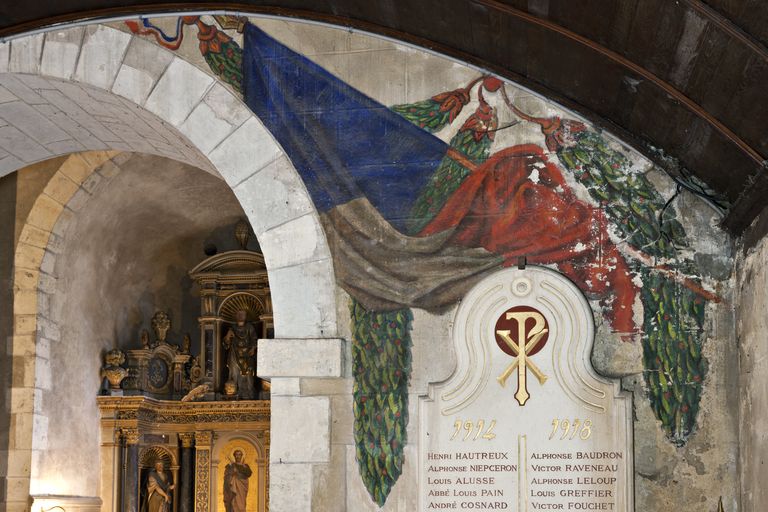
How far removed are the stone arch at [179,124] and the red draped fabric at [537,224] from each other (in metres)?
0.85

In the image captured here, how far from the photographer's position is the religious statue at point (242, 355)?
1340cm

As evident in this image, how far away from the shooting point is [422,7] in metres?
7.70

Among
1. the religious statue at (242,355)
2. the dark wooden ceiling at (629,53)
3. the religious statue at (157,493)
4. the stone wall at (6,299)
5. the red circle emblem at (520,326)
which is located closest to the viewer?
the dark wooden ceiling at (629,53)

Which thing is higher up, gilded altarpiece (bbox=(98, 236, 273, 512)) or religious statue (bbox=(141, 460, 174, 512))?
gilded altarpiece (bbox=(98, 236, 273, 512))

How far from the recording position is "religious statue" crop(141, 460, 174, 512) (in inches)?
515

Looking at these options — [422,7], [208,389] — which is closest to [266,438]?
[208,389]

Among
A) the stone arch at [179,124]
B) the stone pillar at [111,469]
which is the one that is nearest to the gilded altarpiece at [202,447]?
the stone pillar at [111,469]

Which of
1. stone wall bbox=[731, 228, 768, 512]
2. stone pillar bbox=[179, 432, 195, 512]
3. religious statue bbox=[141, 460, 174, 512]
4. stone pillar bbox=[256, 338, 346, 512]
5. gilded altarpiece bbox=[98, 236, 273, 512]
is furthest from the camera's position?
stone pillar bbox=[179, 432, 195, 512]

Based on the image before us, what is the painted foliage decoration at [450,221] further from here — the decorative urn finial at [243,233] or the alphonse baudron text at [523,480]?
the decorative urn finial at [243,233]

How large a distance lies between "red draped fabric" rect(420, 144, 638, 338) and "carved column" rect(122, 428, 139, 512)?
5.71 metres

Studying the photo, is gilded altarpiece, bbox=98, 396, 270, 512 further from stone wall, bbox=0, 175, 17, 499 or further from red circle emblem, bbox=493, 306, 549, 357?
red circle emblem, bbox=493, 306, 549, 357

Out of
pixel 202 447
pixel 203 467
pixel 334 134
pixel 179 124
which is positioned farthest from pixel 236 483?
pixel 334 134

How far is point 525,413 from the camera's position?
25.4 feet

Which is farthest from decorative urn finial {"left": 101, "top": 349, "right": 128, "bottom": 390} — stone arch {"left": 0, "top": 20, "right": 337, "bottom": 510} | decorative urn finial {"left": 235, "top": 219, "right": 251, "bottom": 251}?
stone arch {"left": 0, "top": 20, "right": 337, "bottom": 510}
